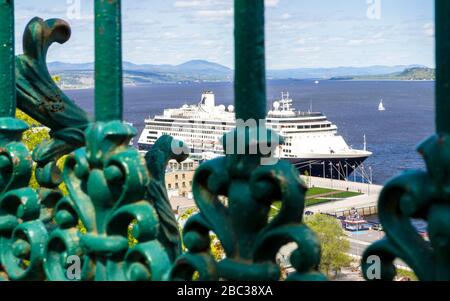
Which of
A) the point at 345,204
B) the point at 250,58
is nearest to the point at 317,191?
the point at 345,204

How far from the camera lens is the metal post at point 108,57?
1910mm

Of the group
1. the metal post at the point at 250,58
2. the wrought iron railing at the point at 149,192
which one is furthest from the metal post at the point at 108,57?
the metal post at the point at 250,58

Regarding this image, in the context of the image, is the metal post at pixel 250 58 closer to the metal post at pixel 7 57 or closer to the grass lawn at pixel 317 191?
the metal post at pixel 7 57

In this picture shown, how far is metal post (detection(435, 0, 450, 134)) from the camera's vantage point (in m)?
1.35

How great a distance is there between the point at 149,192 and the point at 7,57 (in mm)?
562

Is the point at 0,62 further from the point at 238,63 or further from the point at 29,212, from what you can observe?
the point at 238,63

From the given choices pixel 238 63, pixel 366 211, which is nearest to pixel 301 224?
pixel 238 63

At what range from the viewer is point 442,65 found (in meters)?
1.36

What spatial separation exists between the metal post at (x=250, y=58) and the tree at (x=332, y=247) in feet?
72.6

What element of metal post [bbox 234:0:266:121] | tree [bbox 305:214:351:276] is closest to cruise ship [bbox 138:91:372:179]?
tree [bbox 305:214:351:276]
